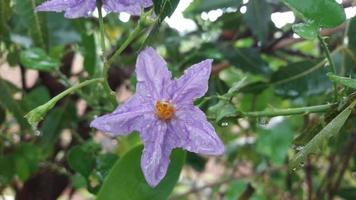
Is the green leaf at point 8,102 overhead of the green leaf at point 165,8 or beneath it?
beneath

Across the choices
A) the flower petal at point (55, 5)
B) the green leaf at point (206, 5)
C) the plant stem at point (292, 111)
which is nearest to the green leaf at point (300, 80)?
the green leaf at point (206, 5)

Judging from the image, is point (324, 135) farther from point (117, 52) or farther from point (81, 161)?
point (81, 161)

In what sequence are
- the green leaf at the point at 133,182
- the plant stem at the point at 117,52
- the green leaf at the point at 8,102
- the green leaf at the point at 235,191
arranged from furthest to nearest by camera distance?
the green leaf at the point at 235,191 < the green leaf at the point at 8,102 < the green leaf at the point at 133,182 < the plant stem at the point at 117,52

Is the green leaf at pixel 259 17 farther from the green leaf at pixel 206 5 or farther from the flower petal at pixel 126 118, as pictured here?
the flower petal at pixel 126 118

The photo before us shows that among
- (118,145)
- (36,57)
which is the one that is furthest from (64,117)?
(36,57)

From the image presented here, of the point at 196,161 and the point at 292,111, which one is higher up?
the point at 292,111

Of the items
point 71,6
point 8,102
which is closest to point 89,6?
point 71,6

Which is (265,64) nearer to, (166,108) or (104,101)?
(104,101)
